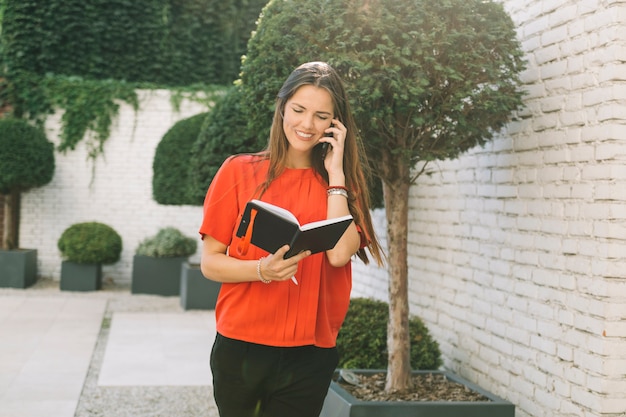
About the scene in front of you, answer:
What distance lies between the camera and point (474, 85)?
13.1 ft

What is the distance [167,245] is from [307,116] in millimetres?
8862

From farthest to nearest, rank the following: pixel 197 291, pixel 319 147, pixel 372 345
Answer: pixel 197 291 → pixel 372 345 → pixel 319 147

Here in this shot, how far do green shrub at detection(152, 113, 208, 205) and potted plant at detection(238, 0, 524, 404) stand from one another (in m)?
7.16

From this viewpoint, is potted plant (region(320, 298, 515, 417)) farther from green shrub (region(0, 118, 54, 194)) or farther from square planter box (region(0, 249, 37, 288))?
square planter box (region(0, 249, 37, 288))

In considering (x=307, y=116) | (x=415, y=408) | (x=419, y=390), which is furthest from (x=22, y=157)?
(x=307, y=116)

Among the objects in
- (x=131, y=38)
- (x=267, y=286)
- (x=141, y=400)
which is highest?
(x=131, y=38)

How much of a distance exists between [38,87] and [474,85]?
30.6 ft

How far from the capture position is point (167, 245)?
36.5 feet

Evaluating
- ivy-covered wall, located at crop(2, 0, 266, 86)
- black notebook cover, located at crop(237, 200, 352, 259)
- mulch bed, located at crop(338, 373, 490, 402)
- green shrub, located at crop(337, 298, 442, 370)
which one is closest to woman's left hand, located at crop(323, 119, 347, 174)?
black notebook cover, located at crop(237, 200, 352, 259)

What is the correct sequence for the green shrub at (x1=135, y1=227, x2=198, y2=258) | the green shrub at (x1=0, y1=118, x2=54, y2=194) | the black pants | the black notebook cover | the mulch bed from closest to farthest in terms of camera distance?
the black notebook cover, the black pants, the mulch bed, the green shrub at (x1=0, y1=118, x2=54, y2=194), the green shrub at (x1=135, y1=227, x2=198, y2=258)

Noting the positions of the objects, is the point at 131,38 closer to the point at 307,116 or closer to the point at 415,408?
the point at 415,408

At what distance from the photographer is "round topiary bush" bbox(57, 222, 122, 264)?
11031 mm

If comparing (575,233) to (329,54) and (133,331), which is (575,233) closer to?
(329,54)

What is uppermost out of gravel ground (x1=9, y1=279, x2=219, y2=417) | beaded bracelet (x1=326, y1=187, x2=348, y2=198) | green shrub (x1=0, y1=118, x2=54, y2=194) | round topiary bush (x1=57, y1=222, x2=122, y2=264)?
green shrub (x1=0, y1=118, x2=54, y2=194)
